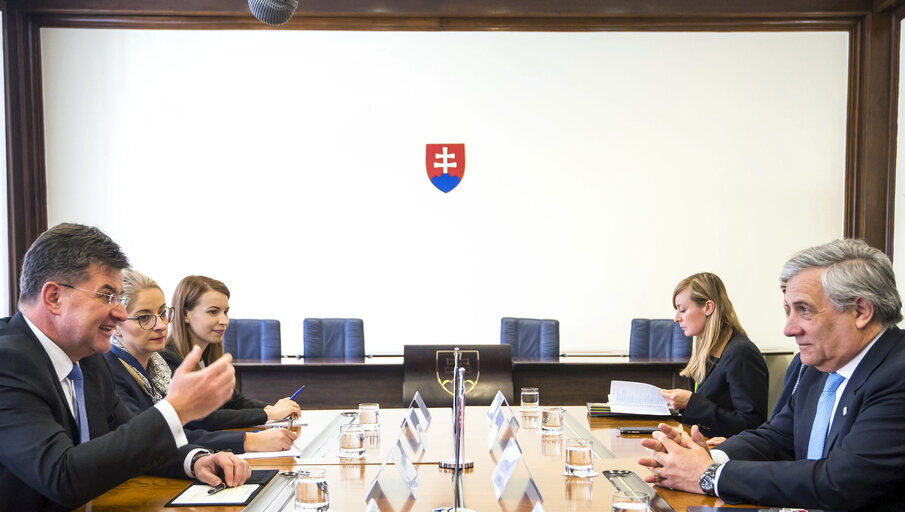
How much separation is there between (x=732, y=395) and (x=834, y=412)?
3.51ft

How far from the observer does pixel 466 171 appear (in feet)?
22.6

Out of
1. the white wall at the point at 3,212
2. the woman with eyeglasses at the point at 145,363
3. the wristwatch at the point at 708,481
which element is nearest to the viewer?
the wristwatch at the point at 708,481

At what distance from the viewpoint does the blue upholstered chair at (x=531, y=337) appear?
5422 mm

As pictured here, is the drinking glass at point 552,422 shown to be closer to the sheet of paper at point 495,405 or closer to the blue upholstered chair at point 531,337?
the sheet of paper at point 495,405

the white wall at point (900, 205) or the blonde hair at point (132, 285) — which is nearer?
the blonde hair at point (132, 285)

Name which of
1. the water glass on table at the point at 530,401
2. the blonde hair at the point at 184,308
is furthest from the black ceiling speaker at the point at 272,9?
the water glass on table at the point at 530,401

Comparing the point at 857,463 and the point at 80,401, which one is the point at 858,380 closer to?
the point at 857,463

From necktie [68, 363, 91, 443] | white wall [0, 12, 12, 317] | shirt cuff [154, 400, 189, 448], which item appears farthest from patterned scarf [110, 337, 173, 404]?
white wall [0, 12, 12, 317]

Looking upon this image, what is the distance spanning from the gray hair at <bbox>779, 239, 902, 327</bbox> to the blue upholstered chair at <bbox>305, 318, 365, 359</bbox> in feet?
12.4

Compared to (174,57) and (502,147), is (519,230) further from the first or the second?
(174,57)

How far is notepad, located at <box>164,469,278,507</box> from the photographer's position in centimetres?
194

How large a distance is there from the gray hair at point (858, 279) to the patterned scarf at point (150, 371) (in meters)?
2.30

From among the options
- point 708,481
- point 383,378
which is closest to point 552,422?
point 708,481

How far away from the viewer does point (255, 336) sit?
17.8 ft
